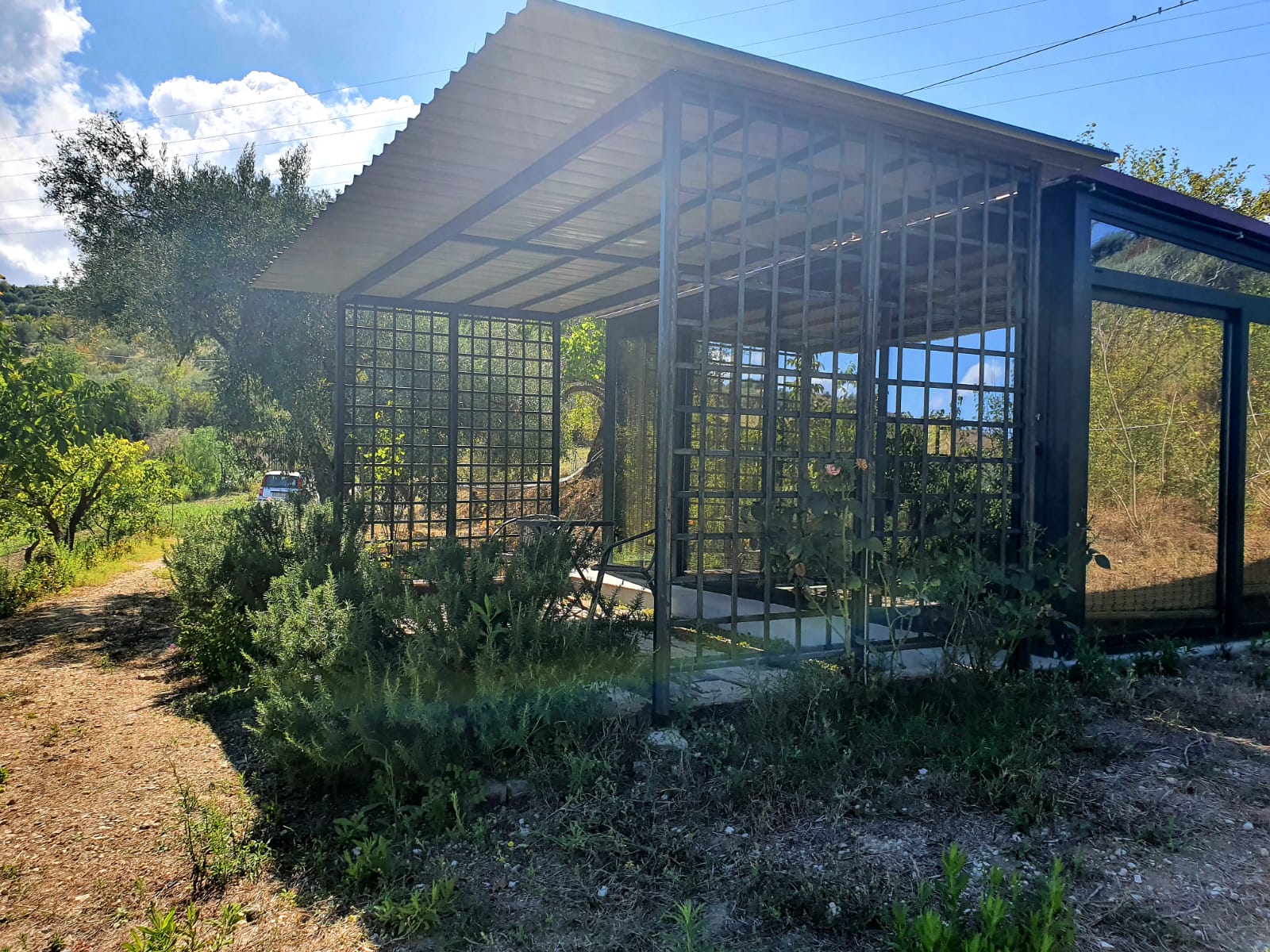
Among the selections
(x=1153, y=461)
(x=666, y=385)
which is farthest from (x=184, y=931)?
(x=1153, y=461)

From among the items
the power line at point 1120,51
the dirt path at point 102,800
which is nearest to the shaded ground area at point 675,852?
the dirt path at point 102,800

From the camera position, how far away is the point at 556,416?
870 cm

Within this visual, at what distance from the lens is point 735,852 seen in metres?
2.71

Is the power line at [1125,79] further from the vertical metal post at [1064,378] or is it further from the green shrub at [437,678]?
the green shrub at [437,678]

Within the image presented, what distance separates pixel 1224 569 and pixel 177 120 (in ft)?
51.8

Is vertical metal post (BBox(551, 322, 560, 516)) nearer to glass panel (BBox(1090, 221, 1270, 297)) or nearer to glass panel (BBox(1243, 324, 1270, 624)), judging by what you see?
glass panel (BBox(1090, 221, 1270, 297))

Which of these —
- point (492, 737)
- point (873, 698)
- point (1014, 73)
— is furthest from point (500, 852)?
point (1014, 73)

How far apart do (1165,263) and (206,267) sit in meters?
9.92

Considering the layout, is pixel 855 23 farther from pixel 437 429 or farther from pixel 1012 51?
pixel 437 429

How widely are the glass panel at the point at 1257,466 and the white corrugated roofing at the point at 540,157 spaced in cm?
232

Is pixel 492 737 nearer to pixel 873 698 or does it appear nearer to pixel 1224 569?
pixel 873 698

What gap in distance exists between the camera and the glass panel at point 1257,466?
561cm

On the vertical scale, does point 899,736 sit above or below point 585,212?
below

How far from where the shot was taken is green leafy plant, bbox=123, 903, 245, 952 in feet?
7.42
